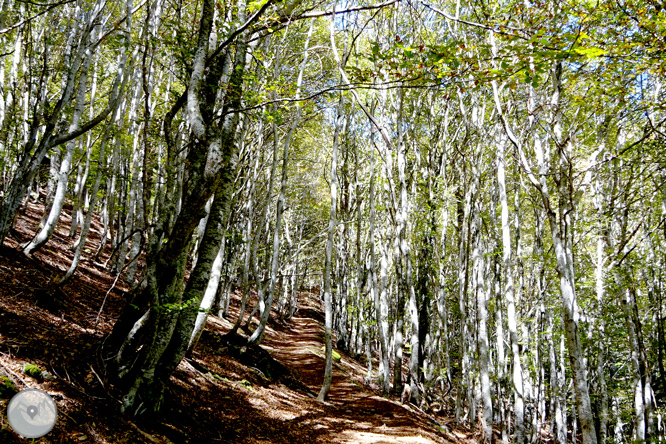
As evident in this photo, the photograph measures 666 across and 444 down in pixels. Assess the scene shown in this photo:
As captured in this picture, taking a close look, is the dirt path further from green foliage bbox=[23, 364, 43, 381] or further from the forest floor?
green foliage bbox=[23, 364, 43, 381]

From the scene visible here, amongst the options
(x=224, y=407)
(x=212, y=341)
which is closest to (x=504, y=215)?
(x=224, y=407)

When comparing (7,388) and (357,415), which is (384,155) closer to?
(357,415)

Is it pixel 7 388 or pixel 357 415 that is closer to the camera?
pixel 7 388

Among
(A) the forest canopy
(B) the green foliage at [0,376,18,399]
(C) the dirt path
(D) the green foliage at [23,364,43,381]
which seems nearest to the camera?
(B) the green foliage at [0,376,18,399]

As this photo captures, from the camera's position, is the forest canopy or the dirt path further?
the dirt path

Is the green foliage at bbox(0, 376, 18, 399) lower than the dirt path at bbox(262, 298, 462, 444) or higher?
higher

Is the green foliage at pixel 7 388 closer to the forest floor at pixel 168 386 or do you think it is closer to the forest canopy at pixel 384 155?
the forest floor at pixel 168 386

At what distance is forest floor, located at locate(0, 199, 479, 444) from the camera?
3902 millimetres

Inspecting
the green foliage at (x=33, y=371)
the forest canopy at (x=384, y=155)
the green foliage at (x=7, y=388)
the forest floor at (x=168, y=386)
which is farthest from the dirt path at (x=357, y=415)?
the green foliage at (x=7, y=388)

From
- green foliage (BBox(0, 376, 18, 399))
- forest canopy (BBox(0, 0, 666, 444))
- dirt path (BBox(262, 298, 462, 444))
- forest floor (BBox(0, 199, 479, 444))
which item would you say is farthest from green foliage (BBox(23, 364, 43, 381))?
dirt path (BBox(262, 298, 462, 444))

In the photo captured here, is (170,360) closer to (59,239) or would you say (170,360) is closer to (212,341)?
(212,341)

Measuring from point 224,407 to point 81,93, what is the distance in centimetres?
684

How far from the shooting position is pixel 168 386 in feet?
18.6

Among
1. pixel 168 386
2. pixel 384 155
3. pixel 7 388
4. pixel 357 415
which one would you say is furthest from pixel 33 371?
pixel 384 155
